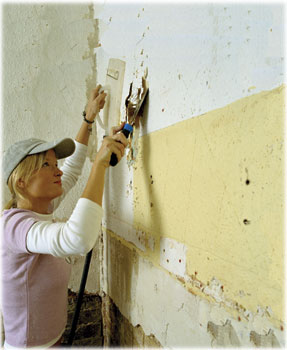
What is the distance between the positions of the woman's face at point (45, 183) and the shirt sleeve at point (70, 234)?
0.60 ft

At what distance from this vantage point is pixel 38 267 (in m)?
1.03

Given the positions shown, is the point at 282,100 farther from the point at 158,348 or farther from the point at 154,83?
the point at 158,348

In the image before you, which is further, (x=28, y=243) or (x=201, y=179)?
(x=28, y=243)

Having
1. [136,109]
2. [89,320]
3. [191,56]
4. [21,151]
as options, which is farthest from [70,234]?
[89,320]

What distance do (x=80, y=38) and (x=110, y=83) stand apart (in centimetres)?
55

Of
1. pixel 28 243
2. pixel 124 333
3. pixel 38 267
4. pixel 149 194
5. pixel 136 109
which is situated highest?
pixel 136 109

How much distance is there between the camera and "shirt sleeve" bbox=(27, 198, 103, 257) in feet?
2.72

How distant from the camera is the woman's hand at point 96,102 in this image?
1.30 m

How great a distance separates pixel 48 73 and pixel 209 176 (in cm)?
130

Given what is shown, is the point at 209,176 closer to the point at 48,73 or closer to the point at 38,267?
the point at 38,267

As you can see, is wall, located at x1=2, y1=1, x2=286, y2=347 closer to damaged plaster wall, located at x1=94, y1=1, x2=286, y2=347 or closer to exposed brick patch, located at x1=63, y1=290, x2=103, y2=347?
damaged plaster wall, located at x1=94, y1=1, x2=286, y2=347

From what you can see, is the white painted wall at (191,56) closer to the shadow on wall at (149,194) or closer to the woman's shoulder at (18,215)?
the shadow on wall at (149,194)

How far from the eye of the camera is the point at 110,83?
1.28 m

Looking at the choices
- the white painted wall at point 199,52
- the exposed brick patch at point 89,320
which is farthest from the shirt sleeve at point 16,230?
the exposed brick patch at point 89,320
